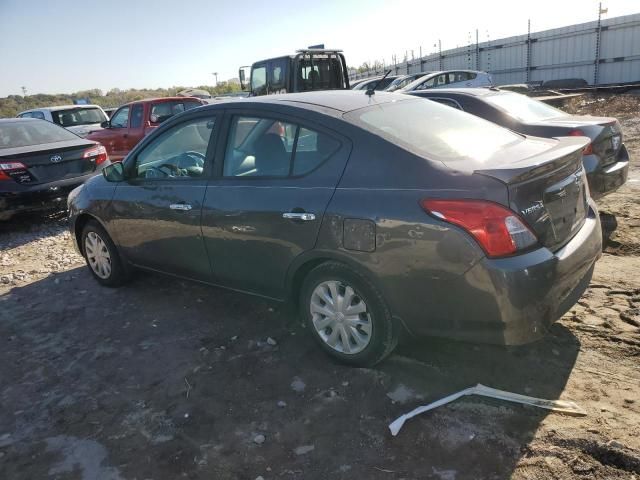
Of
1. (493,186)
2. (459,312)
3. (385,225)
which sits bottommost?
(459,312)

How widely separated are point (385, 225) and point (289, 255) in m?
0.77

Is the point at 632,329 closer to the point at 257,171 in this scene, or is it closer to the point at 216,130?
the point at 257,171

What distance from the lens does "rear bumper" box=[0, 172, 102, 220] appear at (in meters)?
6.91

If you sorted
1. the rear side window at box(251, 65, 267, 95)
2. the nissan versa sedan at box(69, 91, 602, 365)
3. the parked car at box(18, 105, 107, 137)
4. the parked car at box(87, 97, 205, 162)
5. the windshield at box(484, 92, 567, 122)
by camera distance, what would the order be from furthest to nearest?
the parked car at box(18, 105, 107, 137), the rear side window at box(251, 65, 267, 95), the parked car at box(87, 97, 205, 162), the windshield at box(484, 92, 567, 122), the nissan versa sedan at box(69, 91, 602, 365)

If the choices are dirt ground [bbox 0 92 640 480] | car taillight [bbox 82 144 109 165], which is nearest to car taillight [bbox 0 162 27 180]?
car taillight [bbox 82 144 109 165]

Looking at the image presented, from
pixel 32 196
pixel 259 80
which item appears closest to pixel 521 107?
pixel 32 196

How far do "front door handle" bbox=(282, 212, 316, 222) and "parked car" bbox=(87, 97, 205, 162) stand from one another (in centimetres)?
864

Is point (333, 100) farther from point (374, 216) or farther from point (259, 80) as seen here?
point (259, 80)

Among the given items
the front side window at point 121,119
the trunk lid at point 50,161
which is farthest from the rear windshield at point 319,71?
the trunk lid at point 50,161

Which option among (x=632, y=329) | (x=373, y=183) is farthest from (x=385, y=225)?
(x=632, y=329)

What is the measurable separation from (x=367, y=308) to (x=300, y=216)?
0.70 metres

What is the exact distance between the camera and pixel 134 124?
1135cm

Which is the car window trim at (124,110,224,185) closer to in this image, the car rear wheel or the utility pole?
the car rear wheel

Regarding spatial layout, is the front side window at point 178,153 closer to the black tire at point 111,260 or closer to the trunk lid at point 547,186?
the black tire at point 111,260
